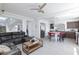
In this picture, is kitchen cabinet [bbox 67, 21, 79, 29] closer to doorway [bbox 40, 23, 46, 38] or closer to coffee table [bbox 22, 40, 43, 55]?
doorway [bbox 40, 23, 46, 38]

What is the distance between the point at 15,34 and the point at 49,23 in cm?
90

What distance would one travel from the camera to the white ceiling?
2.07 metres

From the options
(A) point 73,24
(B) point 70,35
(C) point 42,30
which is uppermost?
(A) point 73,24

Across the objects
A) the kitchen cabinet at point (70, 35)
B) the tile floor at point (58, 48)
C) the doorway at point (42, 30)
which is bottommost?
the tile floor at point (58, 48)

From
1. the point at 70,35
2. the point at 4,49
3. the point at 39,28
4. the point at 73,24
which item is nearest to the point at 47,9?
the point at 39,28

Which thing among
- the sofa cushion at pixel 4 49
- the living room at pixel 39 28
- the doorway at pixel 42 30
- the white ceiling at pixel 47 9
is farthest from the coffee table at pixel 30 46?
the white ceiling at pixel 47 9

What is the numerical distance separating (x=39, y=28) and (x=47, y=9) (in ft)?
1.76

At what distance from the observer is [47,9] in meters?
2.22

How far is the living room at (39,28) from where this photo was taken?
2113mm

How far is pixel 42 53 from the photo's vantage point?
2150 millimetres

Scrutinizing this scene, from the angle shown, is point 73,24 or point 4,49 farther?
point 73,24

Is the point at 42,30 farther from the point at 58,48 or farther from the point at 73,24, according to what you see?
the point at 73,24

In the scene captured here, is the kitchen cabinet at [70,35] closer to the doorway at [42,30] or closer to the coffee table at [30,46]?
the doorway at [42,30]

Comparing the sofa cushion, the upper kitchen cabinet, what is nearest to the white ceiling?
the upper kitchen cabinet
